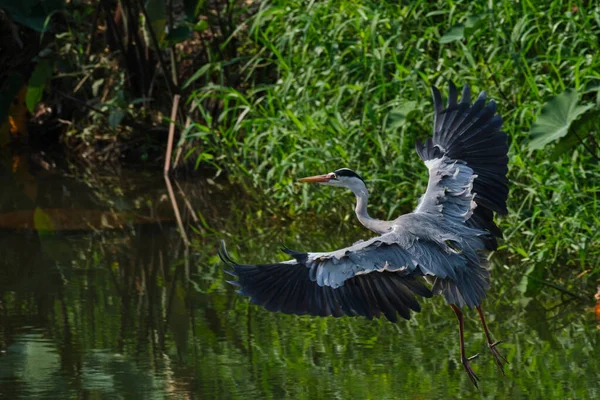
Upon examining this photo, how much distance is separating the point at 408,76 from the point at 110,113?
370 centimetres

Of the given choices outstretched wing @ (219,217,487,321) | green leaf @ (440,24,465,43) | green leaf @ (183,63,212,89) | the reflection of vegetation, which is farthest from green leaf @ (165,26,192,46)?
outstretched wing @ (219,217,487,321)

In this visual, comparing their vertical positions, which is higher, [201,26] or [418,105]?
[201,26]

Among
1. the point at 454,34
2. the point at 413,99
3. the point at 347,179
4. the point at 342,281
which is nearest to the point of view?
the point at 342,281

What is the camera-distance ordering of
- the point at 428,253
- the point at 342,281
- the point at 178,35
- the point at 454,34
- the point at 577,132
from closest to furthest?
1. the point at 342,281
2. the point at 428,253
3. the point at 577,132
4. the point at 454,34
5. the point at 178,35

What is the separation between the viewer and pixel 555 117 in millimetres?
5844

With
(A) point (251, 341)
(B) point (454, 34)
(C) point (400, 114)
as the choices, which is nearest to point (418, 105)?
(C) point (400, 114)

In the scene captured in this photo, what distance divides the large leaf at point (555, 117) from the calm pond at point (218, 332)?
2.97ft

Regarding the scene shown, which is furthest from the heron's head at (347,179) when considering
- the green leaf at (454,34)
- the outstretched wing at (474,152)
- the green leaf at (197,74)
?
the green leaf at (197,74)

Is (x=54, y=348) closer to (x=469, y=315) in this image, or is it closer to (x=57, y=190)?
(x=469, y=315)

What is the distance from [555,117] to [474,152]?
3.44ft

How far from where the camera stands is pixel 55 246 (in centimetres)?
753

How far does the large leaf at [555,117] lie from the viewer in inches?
227

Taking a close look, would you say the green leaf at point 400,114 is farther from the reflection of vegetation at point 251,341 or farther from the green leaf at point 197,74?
the green leaf at point 197,74

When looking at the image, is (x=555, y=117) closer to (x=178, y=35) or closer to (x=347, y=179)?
(x=347, y=179)
